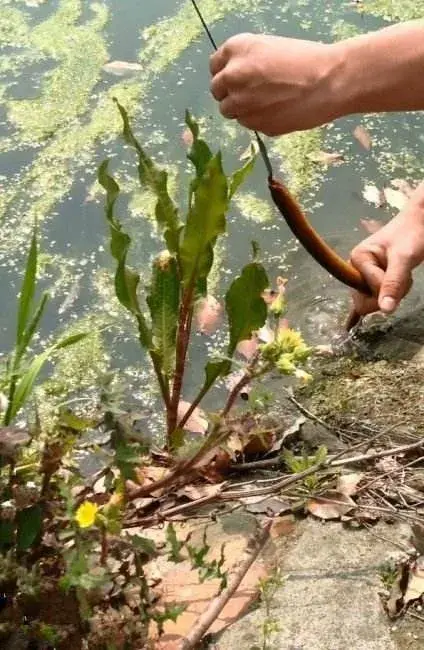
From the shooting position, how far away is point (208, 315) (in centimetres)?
209

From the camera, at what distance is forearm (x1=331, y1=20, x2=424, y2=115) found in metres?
1.54

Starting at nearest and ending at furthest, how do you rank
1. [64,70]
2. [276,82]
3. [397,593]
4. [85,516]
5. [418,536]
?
[85,516], [397,593], [418,536], [276,82], [64,70]

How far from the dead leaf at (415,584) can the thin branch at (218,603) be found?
0.23 meters

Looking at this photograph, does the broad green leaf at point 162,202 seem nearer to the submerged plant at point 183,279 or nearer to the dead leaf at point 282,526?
the submerged plant at point 183,279

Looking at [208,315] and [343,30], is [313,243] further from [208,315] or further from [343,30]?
[343,30]

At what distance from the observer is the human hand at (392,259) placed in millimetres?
1812

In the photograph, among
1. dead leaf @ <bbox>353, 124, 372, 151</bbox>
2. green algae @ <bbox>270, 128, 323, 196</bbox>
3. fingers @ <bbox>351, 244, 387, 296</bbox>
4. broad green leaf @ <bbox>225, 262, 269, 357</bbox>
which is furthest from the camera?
dead leaf @ <bbox>353, 124, 372, 151</bbox>

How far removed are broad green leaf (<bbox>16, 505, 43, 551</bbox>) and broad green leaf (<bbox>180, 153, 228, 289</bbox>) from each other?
0.60 metres

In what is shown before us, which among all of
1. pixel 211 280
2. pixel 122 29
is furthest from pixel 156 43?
pixel 211 280

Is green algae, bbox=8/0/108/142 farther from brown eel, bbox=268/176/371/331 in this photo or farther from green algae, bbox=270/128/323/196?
brown eel, bbox=268/176/371/331

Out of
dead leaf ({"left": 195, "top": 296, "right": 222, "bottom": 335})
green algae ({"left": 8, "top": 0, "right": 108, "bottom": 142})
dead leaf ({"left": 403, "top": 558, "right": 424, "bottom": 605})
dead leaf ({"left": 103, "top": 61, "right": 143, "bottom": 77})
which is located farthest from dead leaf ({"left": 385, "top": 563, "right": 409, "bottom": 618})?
dead leaf ({"left": 103, "top": 61, "right": 143, "bottom": 77})

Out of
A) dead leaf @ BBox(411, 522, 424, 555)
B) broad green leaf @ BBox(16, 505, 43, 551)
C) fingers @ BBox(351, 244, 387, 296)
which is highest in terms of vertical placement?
broad green leaf @ BBox(16, 505, 43, 551)

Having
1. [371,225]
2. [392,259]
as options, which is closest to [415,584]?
[392,259]

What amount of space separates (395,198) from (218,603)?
1.43m
